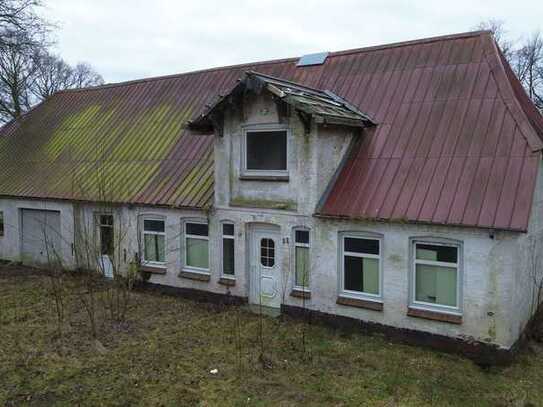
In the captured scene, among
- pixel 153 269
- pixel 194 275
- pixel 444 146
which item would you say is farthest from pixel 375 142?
pixel 153 269

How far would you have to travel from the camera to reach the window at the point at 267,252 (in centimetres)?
1220

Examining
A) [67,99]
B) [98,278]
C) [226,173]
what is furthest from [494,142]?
[67,99]

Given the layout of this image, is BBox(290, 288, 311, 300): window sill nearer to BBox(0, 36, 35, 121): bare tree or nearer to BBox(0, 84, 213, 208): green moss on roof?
BBox(0, 84, 213, 208): green moss on roof

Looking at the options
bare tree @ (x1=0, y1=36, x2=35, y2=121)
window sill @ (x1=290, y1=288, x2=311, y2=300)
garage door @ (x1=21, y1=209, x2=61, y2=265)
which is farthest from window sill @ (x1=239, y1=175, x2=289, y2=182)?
bare tree @ (x1=0, y1=36, x2=35, y2=121)

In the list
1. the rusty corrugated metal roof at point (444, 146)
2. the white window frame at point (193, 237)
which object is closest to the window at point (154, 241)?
the white window frame at point (193, 237)

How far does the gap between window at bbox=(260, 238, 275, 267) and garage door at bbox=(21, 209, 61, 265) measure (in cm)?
869

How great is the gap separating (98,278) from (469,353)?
447 inches

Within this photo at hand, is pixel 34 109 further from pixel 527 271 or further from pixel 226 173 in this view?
pixel 527 271

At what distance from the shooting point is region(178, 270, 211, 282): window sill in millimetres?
13199

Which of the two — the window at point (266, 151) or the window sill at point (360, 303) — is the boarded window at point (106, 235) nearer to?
the window at point (266, 151)

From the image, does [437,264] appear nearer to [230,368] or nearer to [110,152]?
[230,368]

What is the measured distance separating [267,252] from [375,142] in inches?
156

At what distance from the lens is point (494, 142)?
33.3 feet

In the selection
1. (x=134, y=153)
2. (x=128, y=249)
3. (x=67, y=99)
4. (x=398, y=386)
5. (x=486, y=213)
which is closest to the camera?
(x=398, y=386)
